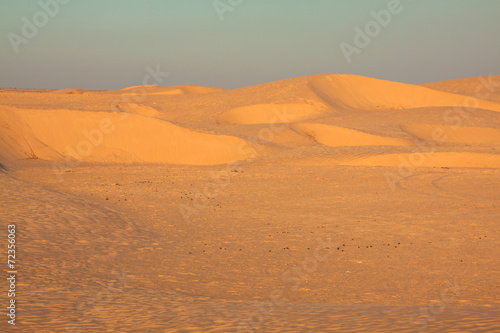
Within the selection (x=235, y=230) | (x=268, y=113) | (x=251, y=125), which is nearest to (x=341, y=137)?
(x=251, y=125)

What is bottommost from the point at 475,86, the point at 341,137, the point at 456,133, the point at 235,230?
the point at 235,230

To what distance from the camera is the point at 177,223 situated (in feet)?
42.9

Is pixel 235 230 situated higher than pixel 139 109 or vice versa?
pixel 139 109

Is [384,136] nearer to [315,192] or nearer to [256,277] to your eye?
[315,192]

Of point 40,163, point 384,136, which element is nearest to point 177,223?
point 40,163
